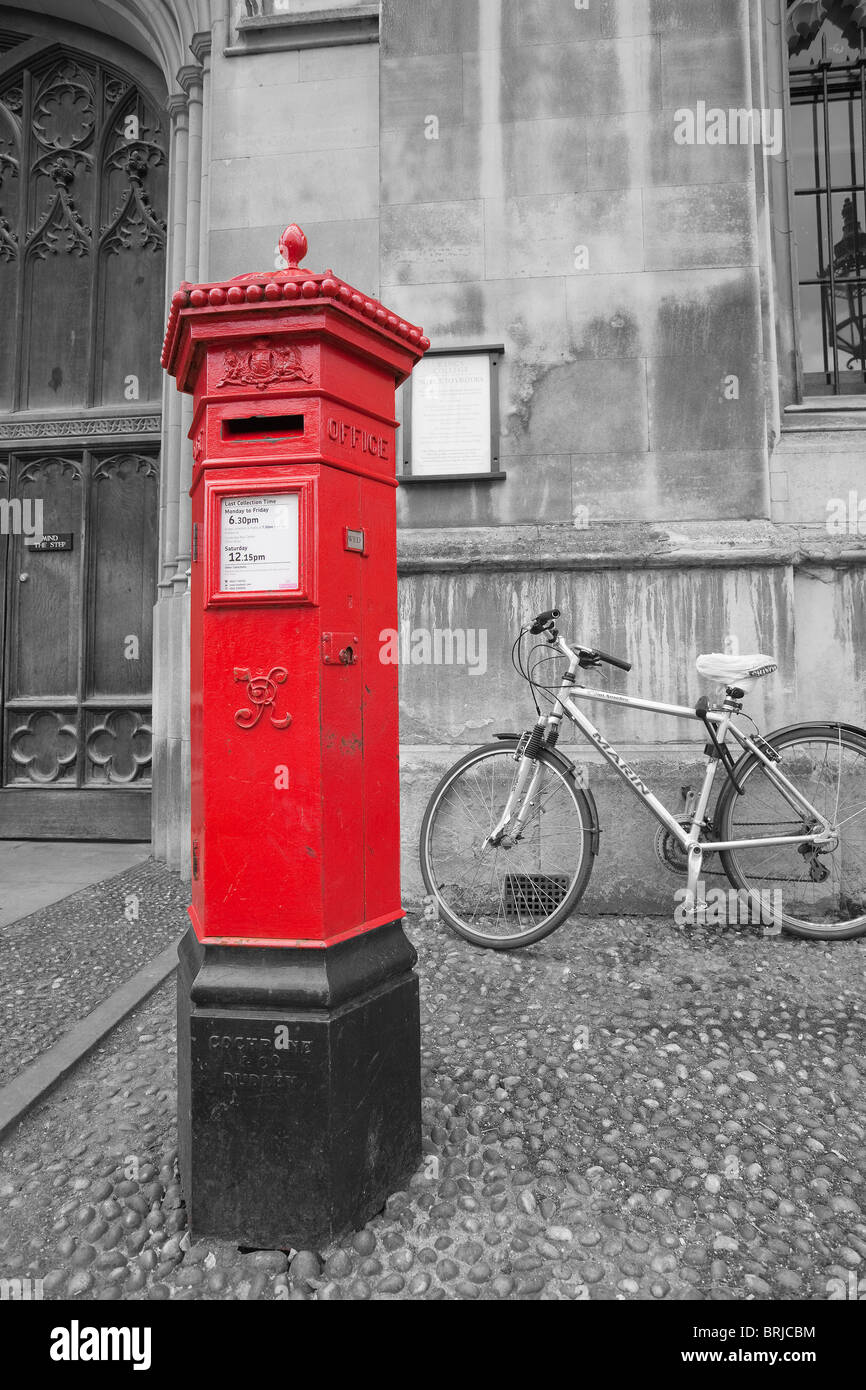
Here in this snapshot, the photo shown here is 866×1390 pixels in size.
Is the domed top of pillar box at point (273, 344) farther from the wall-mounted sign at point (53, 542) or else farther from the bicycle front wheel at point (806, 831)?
the wall-mounted sign at point (53, 542)

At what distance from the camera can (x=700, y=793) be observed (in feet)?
13.3

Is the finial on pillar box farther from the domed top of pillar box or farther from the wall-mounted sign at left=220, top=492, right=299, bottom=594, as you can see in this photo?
the wall-mounted sign at left=220, top=492, right=299, bottom=594

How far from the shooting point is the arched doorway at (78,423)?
6109mm

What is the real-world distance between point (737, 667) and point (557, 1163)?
245cm

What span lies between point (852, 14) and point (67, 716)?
690cm

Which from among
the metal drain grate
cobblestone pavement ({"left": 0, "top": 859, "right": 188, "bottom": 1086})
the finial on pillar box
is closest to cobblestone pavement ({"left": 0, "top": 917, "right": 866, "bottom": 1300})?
cobblestone pavement ({"left": 0, "top": 859, "right": 188, "bottom": 1086})

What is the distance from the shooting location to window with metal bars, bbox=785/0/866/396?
5055 millimetres

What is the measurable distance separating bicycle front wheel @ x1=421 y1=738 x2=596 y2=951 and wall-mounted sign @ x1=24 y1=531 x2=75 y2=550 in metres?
3.85

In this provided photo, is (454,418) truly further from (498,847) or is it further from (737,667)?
(498,847)

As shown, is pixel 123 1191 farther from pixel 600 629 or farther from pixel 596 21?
pixel 596 21

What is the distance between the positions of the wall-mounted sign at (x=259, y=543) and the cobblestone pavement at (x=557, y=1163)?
5.07 ft

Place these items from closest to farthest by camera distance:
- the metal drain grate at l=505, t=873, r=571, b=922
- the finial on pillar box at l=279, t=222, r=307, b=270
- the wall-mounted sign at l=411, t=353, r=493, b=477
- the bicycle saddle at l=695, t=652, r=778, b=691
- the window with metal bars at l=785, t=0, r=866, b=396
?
the finial on pillar box at l=279, t=222, r=307, b=270 < the bicycle saddle at l=695, t=652, r=778, b=691 < the metal drain grate at l=505, t=873, r=571, b=922 < the wall-mounted sign at l=411, t=353, r=493, b=477 < the window with metal bars at l=785, t=0, r=866, b=396

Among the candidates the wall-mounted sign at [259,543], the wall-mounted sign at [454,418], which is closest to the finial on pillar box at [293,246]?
the wall-mounted sign at [259,543]

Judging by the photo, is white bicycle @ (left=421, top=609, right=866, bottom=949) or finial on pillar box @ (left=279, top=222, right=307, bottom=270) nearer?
finial on pillar box @ (left=279, top=222, right=307, bottom=270)
